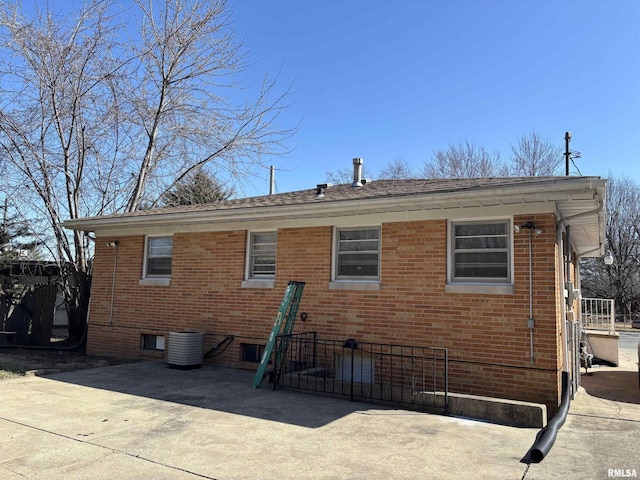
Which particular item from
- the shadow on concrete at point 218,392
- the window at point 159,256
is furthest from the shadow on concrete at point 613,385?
the window at point 159,256

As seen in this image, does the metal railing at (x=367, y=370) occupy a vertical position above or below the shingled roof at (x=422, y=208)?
below

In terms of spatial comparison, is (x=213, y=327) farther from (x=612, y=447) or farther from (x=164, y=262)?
(x=612, y=447)

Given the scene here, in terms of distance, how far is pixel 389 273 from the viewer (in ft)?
25.6

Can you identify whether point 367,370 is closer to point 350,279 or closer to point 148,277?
point 350,279

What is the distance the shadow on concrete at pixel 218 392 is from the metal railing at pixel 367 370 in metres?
0.23

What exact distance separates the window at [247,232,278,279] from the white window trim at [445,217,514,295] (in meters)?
3.52

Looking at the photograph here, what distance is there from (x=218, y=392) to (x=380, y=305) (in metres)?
2.97

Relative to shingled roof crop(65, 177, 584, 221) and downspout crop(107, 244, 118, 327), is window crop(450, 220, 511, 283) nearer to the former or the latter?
shingled roof crop(65, 177, 584, 221)

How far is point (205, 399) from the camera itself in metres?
6.71

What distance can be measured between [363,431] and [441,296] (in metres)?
2.75

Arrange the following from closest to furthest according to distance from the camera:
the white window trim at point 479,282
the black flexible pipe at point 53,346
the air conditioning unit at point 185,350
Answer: the white window trim at point 479,282 → the air conditioning unit at point 185,350 → the black flexible pipe at point 53,346

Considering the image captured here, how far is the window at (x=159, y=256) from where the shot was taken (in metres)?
10.7

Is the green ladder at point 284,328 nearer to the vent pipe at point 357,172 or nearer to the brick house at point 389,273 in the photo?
the brick house at point 389,273
